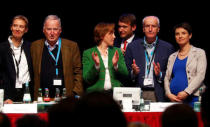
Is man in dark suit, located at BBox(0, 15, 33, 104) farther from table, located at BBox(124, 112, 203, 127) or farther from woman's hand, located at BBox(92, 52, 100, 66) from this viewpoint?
table, located at BBox(124, 112, 203, 127)

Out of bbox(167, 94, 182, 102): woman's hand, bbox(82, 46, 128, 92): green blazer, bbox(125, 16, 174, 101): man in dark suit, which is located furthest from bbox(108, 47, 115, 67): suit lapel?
bbox(167, 94, 182, 102): woman's hand

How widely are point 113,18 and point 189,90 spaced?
196 centimetres

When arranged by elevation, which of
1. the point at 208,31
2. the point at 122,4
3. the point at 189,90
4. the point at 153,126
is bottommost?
the point at 153,126

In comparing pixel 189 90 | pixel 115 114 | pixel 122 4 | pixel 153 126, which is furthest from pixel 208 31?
pixel 115 114

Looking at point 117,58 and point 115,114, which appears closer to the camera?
point 115,114

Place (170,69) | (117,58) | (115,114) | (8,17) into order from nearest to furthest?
(115,114) < (117,58) < (170,69) < (8,17)

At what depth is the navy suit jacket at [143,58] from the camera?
4684mm

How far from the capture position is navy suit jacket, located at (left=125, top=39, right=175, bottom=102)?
184 inches

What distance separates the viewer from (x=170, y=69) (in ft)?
15.2

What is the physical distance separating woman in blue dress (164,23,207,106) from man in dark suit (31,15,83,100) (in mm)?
1085

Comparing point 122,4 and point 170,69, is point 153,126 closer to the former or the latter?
point 170,69

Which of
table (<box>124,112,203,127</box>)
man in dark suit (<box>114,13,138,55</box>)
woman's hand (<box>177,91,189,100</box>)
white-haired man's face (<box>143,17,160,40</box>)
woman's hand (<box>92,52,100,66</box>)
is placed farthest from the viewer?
man in dark suit (<box>114,13,138,55</box>)

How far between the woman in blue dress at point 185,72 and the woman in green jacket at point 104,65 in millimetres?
562

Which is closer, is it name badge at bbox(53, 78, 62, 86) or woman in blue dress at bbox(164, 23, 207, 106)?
woman in blue dress at bbox(164, 23, 207, 106)
